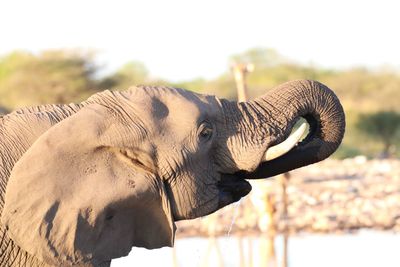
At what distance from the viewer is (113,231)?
10.0ft

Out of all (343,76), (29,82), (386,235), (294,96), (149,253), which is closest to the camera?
(294,96)

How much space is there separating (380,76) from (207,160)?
35853 millimetres

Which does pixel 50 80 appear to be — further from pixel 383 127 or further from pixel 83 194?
pixel 83 194

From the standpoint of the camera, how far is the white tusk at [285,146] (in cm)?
310

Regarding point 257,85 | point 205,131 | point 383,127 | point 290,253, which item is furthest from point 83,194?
point 257,85

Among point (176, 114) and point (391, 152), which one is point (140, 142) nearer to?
point (176, 114)

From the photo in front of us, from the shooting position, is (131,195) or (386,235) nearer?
(131,195)

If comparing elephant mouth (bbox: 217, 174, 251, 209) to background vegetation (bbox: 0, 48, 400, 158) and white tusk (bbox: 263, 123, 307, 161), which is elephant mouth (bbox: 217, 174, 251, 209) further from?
background vegetation (bbox: 0, 48, 400, 158)

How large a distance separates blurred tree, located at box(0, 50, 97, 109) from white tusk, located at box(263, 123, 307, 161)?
1960 cm

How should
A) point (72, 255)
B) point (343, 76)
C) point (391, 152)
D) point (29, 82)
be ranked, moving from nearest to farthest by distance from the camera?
point (72, 255), point (29, 82), point (391, 152), point (343, 76)

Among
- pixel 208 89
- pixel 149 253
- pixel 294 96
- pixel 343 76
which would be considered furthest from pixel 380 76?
pixel 294 96

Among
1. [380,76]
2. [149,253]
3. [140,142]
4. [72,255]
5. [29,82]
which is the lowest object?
[380,76]

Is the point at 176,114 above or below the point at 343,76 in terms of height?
above

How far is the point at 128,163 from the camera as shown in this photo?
3029 mm
